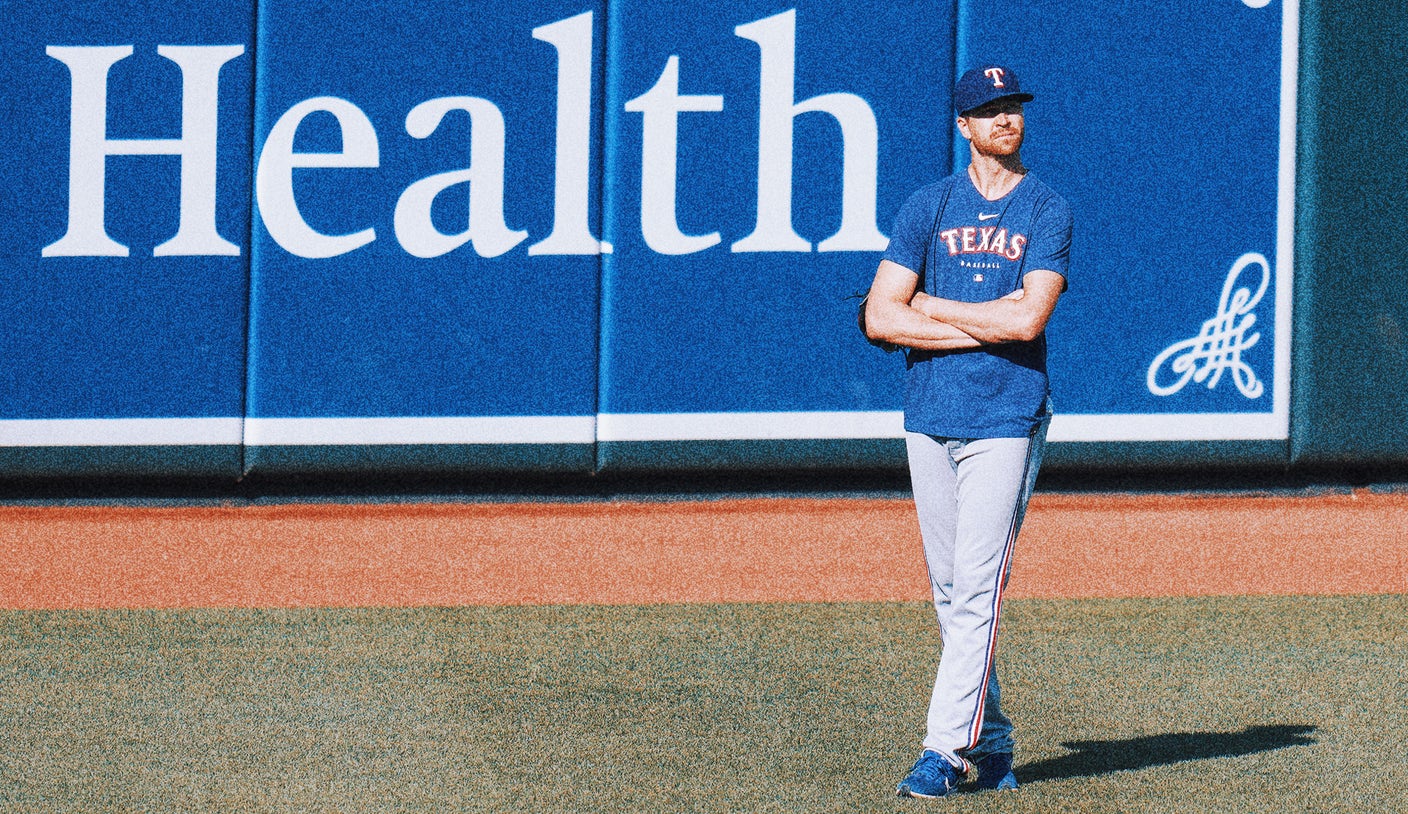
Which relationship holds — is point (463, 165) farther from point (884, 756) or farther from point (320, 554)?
point (884, 756)

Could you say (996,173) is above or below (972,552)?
Answer: above

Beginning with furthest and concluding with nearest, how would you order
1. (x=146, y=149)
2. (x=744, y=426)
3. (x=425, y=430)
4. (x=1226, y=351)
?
(x=1226, y=351) < (x=744, y=426) < (x=425, y=430) < (x=146, y=149)

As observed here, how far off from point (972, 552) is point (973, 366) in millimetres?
424

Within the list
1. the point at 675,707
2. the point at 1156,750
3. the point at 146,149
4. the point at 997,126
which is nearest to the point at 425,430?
the point at 146,149

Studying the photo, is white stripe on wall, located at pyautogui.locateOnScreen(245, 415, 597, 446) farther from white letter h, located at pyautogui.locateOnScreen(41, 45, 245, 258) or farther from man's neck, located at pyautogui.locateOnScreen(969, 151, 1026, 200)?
man's neck, located at pyautogui.locateOnScreen(969, 151, 1026, 200)

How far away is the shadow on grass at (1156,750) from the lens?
403 centimetres

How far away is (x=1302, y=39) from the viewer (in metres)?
8.32

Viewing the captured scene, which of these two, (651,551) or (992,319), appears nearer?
(992,319)

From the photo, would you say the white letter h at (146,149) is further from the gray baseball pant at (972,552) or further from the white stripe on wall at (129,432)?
the gray baseball pant at (972,552)

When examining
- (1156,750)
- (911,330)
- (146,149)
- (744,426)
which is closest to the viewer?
(911,330)

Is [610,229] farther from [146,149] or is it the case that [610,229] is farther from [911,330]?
[911,330]

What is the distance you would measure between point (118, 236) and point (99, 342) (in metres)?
0.52

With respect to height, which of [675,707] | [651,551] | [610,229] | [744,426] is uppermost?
[610,229]

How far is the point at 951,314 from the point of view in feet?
12.2
